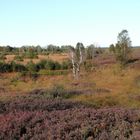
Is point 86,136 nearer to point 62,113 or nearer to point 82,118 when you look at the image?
point 82,118

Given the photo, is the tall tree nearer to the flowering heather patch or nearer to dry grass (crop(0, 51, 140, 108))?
dry grass (crop(0, 51, 140, 108))

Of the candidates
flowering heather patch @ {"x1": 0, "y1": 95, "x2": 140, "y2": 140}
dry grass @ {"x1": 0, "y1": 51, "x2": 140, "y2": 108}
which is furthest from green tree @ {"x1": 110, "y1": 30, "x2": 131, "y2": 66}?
flowering heather patch @ {"x1": 0, "y1": 95, "x2": 140, "y2": 140}

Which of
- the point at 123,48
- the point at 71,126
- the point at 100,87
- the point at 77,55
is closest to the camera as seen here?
the point at 71,126

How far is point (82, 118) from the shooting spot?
8.08m

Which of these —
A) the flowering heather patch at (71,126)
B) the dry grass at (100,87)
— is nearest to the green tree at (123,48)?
the dry grass at (100,87)

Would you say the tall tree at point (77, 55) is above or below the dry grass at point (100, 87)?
above

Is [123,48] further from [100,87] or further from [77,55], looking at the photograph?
[100,87]

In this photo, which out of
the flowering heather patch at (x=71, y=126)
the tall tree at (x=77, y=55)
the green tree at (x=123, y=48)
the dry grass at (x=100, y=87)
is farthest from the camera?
the green tree at (x=123, y=48)

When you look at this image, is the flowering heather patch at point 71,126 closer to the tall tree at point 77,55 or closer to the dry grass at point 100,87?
the dry grass at point 100,87

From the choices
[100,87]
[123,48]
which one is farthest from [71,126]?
[123,48]

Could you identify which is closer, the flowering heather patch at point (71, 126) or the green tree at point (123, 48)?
the flowering heather patch at point (71, 126)

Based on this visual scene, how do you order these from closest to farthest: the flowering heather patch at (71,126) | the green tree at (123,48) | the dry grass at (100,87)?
the flowering heather patch at (71,126)
the dry grass at (100,87)
the green tree at (123,48)

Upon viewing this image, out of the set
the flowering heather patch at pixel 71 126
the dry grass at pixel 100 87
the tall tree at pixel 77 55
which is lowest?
the dry grass at pixel 100 87

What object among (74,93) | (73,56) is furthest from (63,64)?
(74,93)
